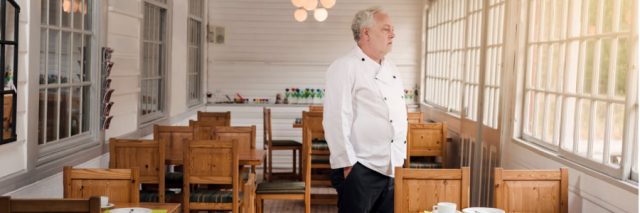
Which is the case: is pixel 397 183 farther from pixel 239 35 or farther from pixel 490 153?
pixel 239 35

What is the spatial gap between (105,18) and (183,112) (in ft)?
12.1

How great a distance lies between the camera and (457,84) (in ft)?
30.7

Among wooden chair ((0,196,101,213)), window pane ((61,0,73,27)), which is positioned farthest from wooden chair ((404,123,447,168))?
wooden chair ((0,196,101,213))

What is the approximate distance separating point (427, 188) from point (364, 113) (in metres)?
0.54

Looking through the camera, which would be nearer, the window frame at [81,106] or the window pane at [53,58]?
the window frame at [81,106]

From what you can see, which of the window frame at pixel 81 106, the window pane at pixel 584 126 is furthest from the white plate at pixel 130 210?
the window pane at pixel 584 126

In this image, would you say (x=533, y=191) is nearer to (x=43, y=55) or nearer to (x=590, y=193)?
(x=590, y=193)

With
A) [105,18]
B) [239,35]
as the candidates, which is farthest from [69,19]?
[239,35]

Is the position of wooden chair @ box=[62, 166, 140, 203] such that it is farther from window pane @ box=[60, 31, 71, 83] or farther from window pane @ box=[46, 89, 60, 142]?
window pane @ box=[60, 31, 71, 83]

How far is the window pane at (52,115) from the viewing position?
548 centimetres

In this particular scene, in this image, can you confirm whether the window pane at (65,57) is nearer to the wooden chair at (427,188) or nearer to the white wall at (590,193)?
the wooden chair at (427,188)

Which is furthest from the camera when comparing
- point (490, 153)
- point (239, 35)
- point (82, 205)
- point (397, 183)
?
point (239, 35)

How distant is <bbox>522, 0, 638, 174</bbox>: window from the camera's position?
4.59 meters

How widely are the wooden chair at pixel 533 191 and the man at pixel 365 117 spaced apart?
581 millimetres
